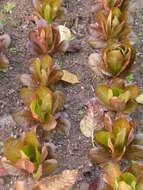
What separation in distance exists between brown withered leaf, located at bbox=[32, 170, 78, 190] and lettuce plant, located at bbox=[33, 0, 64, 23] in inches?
41.7

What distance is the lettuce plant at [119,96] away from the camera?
2.08m

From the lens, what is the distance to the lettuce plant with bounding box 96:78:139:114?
208 cm

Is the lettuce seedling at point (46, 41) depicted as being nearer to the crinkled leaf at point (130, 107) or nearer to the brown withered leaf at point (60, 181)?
the crinkled leaf at point (130, 107)

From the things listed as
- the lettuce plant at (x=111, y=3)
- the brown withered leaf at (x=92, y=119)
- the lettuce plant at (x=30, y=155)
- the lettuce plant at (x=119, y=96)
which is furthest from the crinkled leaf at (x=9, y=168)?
the lettuce plant at (x=111, y=3)

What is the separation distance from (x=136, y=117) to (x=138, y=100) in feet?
0.32

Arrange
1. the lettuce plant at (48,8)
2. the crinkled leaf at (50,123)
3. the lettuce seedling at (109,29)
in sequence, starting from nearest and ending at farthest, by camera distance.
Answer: the crinkled leaf at (50,123)
the lettuce seedling at (109,29)
the lettuce plant at (48,8)

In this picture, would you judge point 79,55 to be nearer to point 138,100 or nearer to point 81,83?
point 81,83

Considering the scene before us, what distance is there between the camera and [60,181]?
75.8 inches

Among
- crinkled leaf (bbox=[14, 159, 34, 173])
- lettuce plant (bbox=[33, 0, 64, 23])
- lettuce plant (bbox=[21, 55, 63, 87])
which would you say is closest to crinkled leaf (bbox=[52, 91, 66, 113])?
lettuce plant (bbox=[21, 55, 63, 87])

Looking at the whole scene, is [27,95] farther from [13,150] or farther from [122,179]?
[122,179]

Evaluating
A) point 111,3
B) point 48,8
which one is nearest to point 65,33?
point 48,8

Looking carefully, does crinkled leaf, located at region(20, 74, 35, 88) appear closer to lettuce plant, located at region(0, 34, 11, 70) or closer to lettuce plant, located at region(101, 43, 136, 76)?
lettuce plant, located at region(0, 34, 11, 70)

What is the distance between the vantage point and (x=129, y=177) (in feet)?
5.75

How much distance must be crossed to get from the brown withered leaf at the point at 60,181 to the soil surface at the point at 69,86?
114 mm
